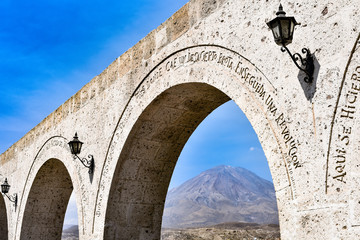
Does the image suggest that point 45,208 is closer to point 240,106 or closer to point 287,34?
point 240,106

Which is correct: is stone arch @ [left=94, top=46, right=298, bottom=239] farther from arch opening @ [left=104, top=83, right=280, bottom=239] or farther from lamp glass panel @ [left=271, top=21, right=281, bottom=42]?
lamp glass panel @ [left=271, top=21, right=281, bottom=42]

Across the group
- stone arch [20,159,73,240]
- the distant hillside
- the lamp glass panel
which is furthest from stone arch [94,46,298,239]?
the distant hillside

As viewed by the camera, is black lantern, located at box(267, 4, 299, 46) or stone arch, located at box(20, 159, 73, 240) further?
stone arch, located at box(20, 159, 73, 240)

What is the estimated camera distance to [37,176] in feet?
31.5

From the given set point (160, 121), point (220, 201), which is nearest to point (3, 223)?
point (160, 121)

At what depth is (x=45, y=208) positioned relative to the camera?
32.4ft

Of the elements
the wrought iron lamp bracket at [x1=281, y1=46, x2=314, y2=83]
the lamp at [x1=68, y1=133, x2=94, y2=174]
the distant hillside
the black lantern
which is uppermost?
the distant hillside

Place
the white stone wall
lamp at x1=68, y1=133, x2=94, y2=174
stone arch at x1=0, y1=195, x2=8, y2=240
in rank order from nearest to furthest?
the white stone wall → lamp at x1=68, y1=133, x2=94, y2=174 → stone arch at x1=0, y1=195, x2=8, y2=240

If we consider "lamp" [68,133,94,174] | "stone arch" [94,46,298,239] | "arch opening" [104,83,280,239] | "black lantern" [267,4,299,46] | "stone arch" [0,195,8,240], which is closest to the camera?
"black lantern" [267,4,299,46]

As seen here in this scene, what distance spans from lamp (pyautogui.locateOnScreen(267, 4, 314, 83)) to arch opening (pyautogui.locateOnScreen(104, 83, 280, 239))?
2.45 metres

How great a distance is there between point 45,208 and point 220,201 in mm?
44983

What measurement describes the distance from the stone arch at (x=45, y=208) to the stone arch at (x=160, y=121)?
365 centimetres

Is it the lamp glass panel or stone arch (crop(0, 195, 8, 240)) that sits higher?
stone arch (crop(0, 195, 8, 240))

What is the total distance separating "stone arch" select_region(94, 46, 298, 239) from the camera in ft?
13.6
